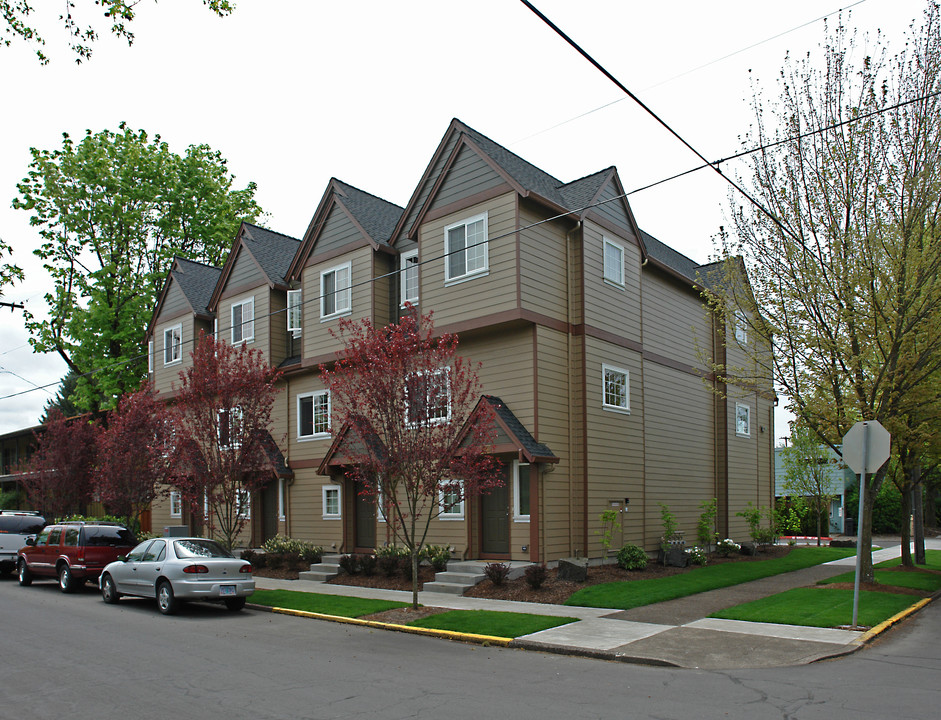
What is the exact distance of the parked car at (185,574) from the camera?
15.5 metres

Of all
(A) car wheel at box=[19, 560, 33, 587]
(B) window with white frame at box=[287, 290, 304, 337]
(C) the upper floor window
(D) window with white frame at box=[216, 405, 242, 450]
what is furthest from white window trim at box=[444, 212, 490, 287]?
(A) car wheel at box=[19, 560, 33, 587]

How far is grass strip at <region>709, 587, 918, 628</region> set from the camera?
12.9 m

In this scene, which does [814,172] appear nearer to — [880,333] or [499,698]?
[880,333]

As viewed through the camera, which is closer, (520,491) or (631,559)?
(520,491)

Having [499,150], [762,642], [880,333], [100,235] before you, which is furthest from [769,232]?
[100,235]

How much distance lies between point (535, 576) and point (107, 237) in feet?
78.2

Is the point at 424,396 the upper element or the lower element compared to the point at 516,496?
upper

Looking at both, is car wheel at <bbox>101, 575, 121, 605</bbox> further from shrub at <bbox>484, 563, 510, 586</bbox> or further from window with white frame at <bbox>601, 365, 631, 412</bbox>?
window with white frame at <bbox>601, 365, 631, 412</bbox>

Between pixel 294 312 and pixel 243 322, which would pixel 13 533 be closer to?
pixel 243 322

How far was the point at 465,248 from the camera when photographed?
60.8 feet

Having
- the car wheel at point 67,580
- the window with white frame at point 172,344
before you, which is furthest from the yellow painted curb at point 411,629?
the window with white frame at point 172,344

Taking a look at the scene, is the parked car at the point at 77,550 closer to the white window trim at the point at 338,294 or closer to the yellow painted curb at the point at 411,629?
the yellow painted curb at the point at 411,629

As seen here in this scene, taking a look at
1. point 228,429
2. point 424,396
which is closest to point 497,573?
point 424,396

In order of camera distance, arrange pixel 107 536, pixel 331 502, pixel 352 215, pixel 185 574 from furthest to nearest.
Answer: pixel 331 502
pixel 352 215
pixel 107 536
pixel 185 574
